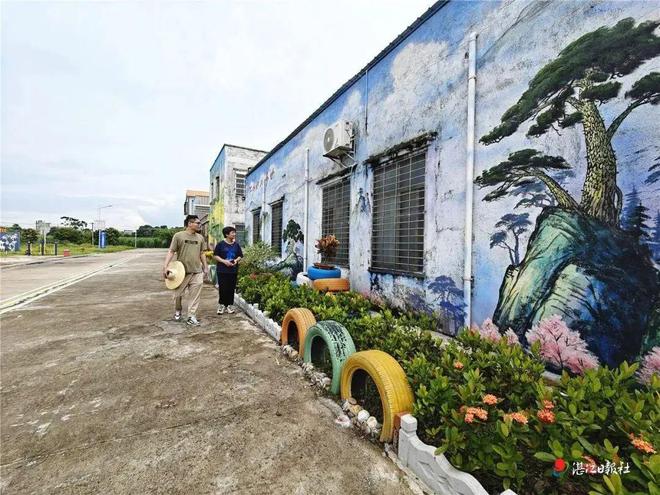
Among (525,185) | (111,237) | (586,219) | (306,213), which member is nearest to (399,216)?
(525,185)

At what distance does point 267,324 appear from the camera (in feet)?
16.2

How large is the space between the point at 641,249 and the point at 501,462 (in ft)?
7.31

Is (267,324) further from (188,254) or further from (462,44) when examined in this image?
(462,44)

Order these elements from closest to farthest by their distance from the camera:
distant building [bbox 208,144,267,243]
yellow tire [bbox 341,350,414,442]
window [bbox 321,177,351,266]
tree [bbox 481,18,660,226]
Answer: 1. yellow tire [bbox 341,350,414,442]
2. tree [bbox 481,18,660,226]
3. window [bbox 321,177,351,266]
4. distant building [bbox 208,144,267,243]

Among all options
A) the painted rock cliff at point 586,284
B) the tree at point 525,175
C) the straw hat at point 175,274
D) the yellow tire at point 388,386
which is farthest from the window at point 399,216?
the straw hat at point 175,274

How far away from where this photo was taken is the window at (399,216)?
4.62 metres

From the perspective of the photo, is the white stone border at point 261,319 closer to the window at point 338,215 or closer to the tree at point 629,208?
the window at point 338,215

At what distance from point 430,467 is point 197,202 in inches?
1429

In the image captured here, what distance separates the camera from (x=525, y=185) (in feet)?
10.5

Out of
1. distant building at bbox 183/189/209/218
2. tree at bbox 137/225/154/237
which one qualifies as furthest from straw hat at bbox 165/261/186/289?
tree at bbox 137/225/154/237

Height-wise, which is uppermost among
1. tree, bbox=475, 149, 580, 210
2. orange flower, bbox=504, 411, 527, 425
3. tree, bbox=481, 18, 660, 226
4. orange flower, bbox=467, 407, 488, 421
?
tree, bbox=481, 18, 660, 226

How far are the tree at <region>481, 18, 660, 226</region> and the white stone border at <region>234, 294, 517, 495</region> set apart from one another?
98.2 inches

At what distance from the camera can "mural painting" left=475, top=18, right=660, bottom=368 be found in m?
2.44

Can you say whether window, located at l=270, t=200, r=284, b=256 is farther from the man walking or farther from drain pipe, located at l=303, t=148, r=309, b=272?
the man walking
